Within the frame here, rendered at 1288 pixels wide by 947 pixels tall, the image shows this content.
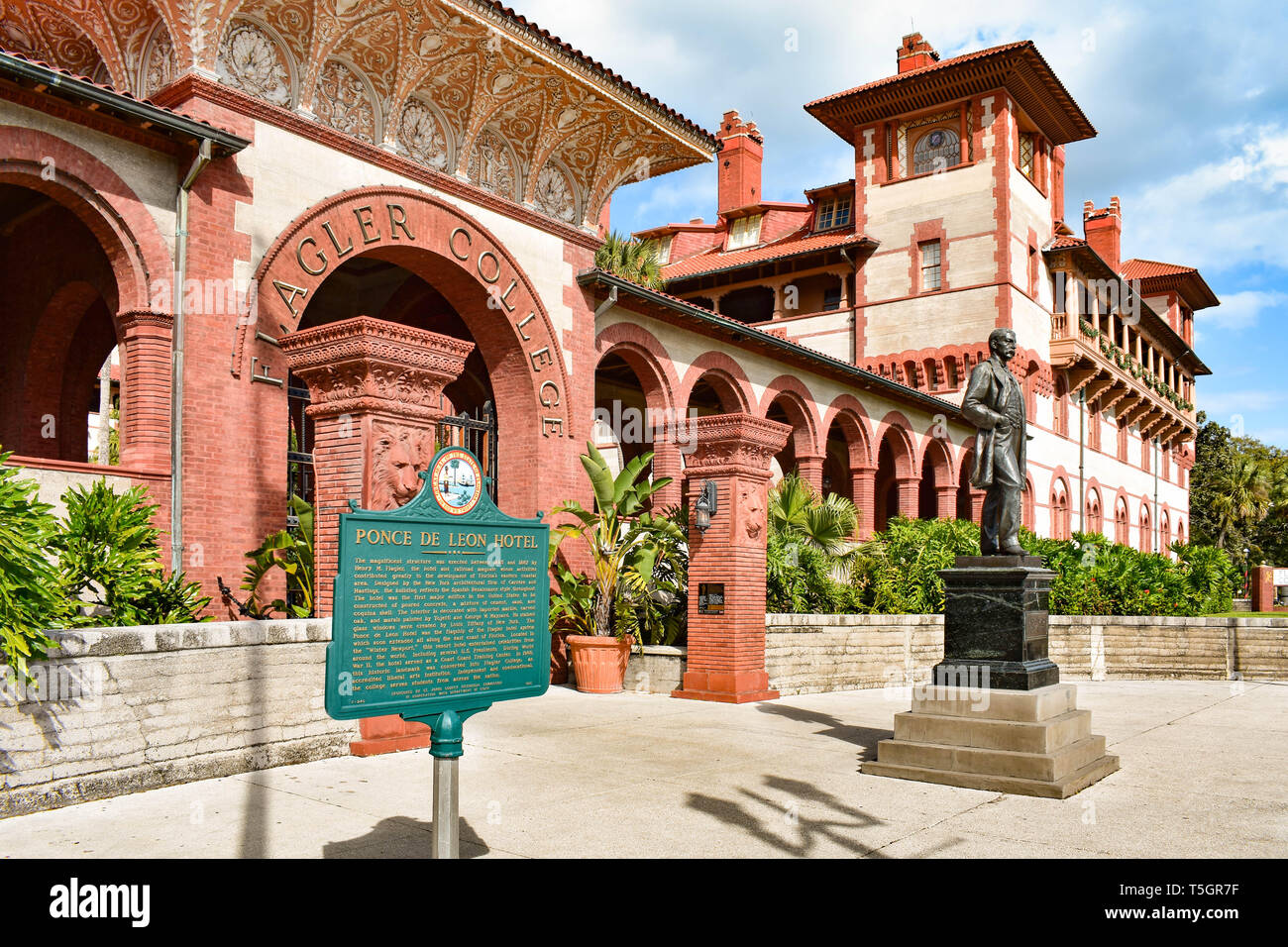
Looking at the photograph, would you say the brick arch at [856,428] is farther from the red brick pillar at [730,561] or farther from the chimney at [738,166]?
the chimney at [738,166]

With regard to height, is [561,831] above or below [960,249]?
below

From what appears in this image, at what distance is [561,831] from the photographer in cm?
591

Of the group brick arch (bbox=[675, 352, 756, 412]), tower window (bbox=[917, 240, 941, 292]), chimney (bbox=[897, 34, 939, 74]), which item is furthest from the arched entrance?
chimney (bbox=[897, 34, 939, 74])

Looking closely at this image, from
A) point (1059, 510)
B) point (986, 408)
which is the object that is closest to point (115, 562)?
point (986, 408)

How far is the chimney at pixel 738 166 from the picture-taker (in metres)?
37.7

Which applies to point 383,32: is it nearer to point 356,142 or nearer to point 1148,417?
point 356,142


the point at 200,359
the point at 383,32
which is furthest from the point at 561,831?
the point at 383,32

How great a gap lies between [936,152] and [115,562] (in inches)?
1135

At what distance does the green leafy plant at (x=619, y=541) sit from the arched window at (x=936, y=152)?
20.9 meters

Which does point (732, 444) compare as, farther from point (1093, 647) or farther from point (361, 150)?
point (1093, 647)

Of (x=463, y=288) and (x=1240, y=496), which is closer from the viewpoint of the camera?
(x=463, y=288)

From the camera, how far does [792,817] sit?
6.33m

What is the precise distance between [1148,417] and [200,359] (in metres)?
41.9

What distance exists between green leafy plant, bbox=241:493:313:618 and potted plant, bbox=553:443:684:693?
12.7 ft
